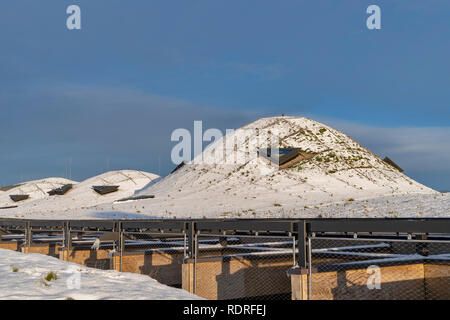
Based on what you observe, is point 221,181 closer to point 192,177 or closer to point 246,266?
point 192,177

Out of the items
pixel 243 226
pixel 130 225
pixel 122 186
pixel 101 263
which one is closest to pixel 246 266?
pixel 243 226

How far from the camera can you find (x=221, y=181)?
3219 inches

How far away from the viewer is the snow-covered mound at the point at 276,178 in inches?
2638

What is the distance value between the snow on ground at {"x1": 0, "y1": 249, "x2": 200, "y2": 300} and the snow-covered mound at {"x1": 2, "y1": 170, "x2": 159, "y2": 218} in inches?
3250

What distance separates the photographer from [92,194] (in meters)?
105

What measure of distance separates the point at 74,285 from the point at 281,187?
67448mm

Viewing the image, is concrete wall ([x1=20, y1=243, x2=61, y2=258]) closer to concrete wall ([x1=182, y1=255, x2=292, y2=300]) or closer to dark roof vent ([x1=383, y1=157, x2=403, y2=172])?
concrete wall ([x1=182, y1=255, x2=292, y2=300])

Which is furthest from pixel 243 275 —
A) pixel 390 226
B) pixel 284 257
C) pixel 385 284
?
pixel 390 226

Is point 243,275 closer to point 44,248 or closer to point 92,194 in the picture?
point 44,248

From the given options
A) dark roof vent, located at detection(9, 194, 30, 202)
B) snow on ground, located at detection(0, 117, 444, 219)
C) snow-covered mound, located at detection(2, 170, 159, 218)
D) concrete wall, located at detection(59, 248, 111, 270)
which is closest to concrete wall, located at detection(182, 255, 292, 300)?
concrete wall, located at detection(59, 248, 111, 270)

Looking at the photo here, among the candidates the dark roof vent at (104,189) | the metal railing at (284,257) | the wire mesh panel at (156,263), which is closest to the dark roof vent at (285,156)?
the dark roof vent at (104,189)

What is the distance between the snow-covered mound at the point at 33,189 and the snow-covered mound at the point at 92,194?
18.1 m

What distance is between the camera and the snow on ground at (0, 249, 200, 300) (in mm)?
8305
